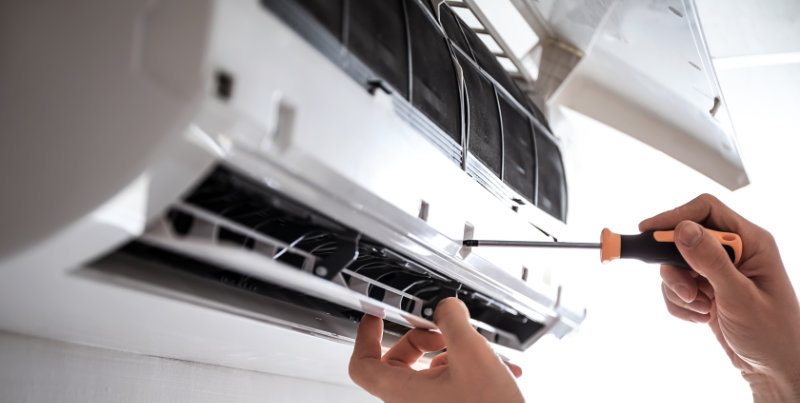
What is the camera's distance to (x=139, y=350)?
1006 mm

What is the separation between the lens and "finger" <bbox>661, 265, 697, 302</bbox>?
3.89 feet

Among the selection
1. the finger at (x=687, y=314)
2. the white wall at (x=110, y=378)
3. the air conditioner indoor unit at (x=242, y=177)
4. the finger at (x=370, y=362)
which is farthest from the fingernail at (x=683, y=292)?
the white wall at (x=110, y=378)

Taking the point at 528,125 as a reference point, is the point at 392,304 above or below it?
below

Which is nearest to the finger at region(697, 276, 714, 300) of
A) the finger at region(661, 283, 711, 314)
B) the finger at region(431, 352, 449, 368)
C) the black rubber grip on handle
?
the finger at region(661, 283, 711, 314)

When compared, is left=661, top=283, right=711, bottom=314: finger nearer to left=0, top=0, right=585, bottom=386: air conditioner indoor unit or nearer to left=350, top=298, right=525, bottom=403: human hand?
left=0, top=0, right=585, bottom=386: air conditioner indoor unit

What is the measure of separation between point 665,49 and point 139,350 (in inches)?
47.5

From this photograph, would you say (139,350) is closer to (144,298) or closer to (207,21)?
(144,298)

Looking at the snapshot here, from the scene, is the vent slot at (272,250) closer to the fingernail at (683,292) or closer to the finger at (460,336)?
the finger at (460,336)

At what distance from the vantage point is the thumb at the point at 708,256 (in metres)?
0.94

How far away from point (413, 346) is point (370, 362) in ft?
0.34

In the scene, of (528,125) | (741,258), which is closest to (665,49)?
(528,125)

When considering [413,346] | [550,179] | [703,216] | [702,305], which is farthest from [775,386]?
[413,346]

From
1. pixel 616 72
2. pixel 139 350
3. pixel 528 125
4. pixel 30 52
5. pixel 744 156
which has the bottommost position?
pixel 139 350

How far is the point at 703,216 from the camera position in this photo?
43.8 inches
